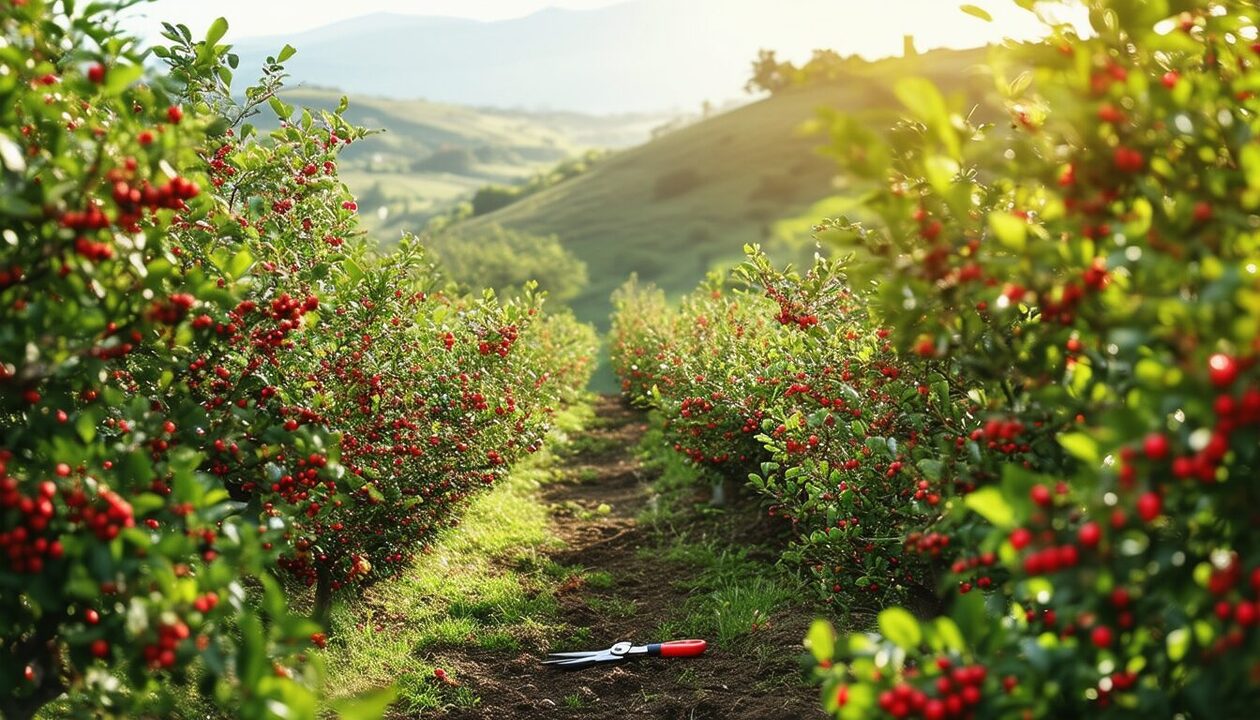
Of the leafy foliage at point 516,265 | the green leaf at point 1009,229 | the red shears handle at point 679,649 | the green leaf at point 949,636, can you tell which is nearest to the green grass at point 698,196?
the leafy foliage at point 516,265

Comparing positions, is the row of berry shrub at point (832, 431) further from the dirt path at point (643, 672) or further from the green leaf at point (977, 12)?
the green leaf at point (977, 12)

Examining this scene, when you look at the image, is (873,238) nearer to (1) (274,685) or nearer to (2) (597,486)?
(1) (274,685)

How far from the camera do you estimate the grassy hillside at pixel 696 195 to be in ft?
174

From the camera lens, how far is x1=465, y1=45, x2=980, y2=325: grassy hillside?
5312cm

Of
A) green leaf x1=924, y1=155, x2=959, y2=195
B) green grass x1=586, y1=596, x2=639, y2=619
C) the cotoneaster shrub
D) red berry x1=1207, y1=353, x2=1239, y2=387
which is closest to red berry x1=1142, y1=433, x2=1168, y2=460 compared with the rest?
the cotoneaster shrub

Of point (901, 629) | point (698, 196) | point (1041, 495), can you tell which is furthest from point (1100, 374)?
point (698, 196)

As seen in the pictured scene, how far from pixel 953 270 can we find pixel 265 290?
3537mm

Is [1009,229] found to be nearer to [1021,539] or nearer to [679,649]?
[1021,539]

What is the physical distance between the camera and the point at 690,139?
228 feet

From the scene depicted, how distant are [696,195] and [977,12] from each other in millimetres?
58164

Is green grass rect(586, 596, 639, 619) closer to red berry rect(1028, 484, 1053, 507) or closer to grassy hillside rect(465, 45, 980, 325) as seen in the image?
red berry rect(1028, 484, 1053, 507)

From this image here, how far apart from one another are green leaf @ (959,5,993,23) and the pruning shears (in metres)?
4.63

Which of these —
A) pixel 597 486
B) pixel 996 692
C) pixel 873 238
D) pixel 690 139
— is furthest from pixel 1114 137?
pixel 690 139

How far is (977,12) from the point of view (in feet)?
11.4
